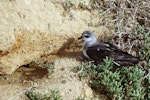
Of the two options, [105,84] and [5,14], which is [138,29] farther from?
[5,14]

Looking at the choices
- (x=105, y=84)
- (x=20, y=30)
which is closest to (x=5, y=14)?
(x=20, y=30)

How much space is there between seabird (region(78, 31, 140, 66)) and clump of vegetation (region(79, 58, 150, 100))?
0.07 m

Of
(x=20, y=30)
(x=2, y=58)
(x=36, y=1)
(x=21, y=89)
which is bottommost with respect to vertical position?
(x=21, y=89)

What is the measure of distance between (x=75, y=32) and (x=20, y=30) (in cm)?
78

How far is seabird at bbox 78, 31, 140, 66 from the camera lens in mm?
4488

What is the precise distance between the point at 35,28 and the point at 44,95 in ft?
2.79

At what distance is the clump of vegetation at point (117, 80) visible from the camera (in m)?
4.27

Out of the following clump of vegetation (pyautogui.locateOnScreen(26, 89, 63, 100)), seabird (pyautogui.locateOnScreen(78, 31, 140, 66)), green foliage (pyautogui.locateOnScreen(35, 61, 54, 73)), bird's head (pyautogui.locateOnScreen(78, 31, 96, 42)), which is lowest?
clump of vegetation (pyautogui.locateOnScreen(26, 89, 63, 100))

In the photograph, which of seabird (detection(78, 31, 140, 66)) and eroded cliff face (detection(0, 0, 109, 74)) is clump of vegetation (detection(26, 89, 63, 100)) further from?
seabird (detection(78, 31, 140, 66))

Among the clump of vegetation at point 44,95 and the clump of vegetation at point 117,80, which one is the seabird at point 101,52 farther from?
the clump of vegetation at point 44,95

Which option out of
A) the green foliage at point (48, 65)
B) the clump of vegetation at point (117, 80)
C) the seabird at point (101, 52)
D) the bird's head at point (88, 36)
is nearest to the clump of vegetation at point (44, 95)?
the green foliage at point (48, 65)

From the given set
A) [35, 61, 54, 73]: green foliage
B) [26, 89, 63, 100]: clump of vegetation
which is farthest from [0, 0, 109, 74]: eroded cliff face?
[26, 89, 63, 100]: clump of vegetation

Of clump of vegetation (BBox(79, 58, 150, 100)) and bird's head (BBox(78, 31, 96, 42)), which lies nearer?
clump of vegetation (BBox(79, 58, 150, 100))

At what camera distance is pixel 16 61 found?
176 inches
